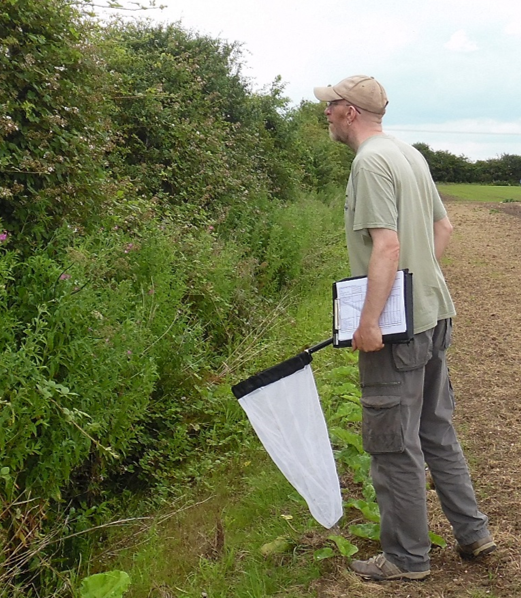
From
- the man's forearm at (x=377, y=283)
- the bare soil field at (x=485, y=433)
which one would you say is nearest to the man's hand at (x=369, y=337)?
the man's forearm at (x=377, y=283)

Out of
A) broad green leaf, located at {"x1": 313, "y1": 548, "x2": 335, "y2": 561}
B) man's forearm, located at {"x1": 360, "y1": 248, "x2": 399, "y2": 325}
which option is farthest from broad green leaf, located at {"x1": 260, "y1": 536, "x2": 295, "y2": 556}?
man's forearm, located at {"x1": 360, "y1": 248, "x2": 399, "y2": 325}

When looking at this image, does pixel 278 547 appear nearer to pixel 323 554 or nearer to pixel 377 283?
pixel 323 554

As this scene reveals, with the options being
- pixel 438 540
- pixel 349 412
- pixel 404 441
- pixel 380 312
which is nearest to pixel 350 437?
pixel 349 412

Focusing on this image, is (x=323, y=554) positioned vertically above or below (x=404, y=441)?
below

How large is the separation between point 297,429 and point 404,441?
0.54 metres

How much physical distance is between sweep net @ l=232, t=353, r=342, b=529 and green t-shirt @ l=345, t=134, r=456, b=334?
24.4 inches

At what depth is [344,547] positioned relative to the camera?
3463mm

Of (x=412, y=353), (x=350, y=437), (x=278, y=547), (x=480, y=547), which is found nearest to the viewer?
(x=412, y=353)

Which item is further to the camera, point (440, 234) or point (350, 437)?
point (350, 437)

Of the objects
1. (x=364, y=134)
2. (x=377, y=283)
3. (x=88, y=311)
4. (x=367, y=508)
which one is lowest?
(x=367, y=508)

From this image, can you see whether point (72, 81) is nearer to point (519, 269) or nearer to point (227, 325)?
point (227, 325)

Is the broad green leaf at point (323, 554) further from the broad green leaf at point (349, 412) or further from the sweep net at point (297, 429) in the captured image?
the broad green leaf at point (349, 412)

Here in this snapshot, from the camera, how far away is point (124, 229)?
652cm

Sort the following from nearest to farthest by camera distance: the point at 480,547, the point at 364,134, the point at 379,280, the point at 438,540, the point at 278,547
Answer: the point at 379,280 < the point at 364,134 < the point at 480,547 < the point at 438,540 < the point at 278,547
